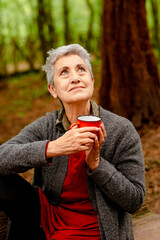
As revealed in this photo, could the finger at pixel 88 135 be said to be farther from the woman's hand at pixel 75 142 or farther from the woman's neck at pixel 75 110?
the woman's neck at pixel 75 110

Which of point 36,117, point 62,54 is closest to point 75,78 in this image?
point 62,54

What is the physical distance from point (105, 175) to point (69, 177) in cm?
40

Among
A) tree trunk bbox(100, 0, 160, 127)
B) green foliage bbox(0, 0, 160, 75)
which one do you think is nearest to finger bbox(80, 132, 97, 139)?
tree trunk bbox(100, 0, 160, 127)

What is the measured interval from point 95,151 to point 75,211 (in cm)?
69

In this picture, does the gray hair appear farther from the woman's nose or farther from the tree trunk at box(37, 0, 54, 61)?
the tree trunk at box(37, 0, 54, 61)

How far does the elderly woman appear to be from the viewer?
69.1 inches

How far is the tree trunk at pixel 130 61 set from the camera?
4934 millimetres

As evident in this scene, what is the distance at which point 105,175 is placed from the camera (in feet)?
5.59

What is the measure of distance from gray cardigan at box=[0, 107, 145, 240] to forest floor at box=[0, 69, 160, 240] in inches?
26.7

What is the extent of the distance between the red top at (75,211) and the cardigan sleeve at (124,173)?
0.73 feet

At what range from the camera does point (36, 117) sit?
8.50 m

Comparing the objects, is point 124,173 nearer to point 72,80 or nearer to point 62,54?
point 72,80

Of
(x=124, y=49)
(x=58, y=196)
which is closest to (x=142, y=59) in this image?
(x=124, y=49)

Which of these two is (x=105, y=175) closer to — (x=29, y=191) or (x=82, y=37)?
(x=29, y=191)
